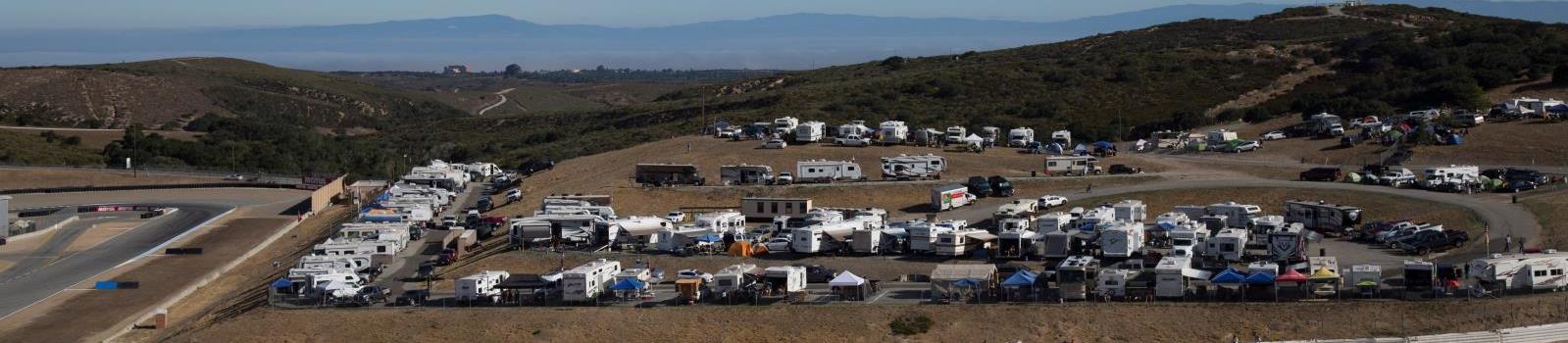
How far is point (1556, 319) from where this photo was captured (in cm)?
2745

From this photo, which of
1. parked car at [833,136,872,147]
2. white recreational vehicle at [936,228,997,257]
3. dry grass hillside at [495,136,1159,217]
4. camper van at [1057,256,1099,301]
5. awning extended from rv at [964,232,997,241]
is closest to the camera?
camper van at [1057,256,1099,301]

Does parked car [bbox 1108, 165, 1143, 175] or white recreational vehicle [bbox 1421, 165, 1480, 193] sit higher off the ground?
white recreational vehicle [bbox 1421, 165, 1480, 193]

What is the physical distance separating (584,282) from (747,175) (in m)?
17.3

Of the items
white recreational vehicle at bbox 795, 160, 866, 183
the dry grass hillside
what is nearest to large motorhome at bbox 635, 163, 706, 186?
the dry grass hillside

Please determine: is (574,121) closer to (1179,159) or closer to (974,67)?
(974,67)

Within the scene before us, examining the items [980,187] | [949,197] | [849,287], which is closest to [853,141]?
[980,187]

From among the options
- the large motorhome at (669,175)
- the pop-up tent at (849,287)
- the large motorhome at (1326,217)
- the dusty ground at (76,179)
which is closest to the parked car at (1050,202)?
the large motorhome at (1326,217)

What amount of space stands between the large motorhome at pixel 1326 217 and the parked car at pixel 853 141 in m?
19.1

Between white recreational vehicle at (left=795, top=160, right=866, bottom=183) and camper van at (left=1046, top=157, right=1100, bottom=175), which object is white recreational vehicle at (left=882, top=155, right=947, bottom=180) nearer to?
white recreational vehicle at (left=795, top=160, right=866, bottom=183)

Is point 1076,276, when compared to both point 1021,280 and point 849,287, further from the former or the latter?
point 849,287

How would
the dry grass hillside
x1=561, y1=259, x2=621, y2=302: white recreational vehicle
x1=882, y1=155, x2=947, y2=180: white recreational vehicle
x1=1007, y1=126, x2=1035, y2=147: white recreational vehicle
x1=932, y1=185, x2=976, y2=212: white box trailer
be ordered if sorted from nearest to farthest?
1. x1=561, y1=259, x2=621, y2=302: white recreational vehicle
2. x1=932, y1=185, x2=976, y2=212: white box trailer
3. the dry grass hillside
4. x1=882, y1=155, x2=947, y2=180: white recreational vehicle
5. x1=1007, y1=126, x2=1035, y2=147: white recreational vehicle

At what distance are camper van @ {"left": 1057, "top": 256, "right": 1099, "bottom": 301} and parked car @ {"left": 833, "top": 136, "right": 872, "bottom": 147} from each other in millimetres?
23878

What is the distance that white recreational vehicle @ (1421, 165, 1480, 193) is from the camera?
135ft

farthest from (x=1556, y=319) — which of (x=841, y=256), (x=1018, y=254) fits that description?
(x=841, y=256)
